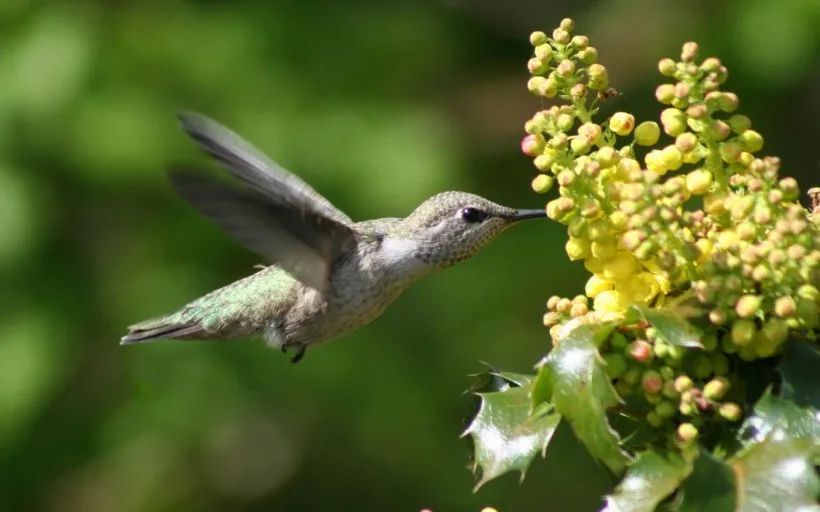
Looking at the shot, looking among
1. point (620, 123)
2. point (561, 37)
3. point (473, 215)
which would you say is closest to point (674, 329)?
point (620, 123)

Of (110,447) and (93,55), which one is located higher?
(93,55)

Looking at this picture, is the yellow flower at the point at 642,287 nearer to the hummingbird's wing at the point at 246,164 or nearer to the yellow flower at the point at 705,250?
the yellow flower at the point at 705,250

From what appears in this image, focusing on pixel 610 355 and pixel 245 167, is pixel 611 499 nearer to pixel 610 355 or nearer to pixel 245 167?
pixel 610 355

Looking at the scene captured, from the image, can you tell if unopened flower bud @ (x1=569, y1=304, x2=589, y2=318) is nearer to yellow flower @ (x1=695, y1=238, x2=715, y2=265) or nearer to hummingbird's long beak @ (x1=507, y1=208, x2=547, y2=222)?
yellow flower @ (x1=695, y1=238, x2=715, y2=265)

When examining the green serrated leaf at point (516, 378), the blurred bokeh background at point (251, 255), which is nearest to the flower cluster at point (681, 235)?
the green serrated leaf at point (516, 378)

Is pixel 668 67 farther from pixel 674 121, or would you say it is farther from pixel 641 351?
pixel 641 351

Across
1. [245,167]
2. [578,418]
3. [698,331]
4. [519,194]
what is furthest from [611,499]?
[519,194]
